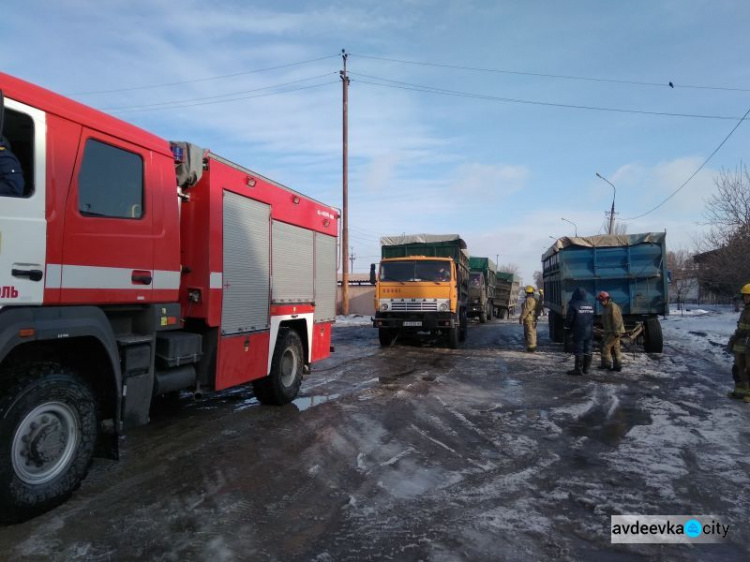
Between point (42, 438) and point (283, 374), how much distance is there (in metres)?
3.89

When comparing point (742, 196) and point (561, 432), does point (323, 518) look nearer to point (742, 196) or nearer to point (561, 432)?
point (561, 432)

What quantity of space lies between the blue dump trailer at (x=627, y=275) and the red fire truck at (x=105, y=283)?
9.72m

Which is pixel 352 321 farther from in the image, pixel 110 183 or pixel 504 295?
pixel 110 183

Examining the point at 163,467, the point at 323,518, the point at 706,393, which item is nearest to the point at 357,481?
the point at 323,518

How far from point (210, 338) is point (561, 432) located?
4243 millimetres

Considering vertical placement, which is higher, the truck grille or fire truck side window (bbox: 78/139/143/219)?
fire truck side window (bbox: 78/139/143/219)

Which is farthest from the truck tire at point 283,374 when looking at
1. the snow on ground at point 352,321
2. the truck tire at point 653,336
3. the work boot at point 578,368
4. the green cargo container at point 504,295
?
the green cargo container at point 504,295

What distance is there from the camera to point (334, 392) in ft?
27.3

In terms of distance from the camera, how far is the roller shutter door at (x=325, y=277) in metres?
8.29

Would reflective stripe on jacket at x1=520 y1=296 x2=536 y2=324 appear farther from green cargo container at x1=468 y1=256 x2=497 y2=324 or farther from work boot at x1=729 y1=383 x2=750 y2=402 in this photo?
green cargo container at x1=468 y1=256 x2=497 y2=324

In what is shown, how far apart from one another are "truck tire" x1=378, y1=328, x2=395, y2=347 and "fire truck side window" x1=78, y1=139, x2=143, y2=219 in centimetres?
1090

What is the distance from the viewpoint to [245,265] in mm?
6109

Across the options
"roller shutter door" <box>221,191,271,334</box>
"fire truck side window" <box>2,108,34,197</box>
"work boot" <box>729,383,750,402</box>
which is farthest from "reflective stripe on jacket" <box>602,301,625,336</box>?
"fire truck side window" <box>2,108,34,197</box>

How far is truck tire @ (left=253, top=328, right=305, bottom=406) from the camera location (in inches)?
275
